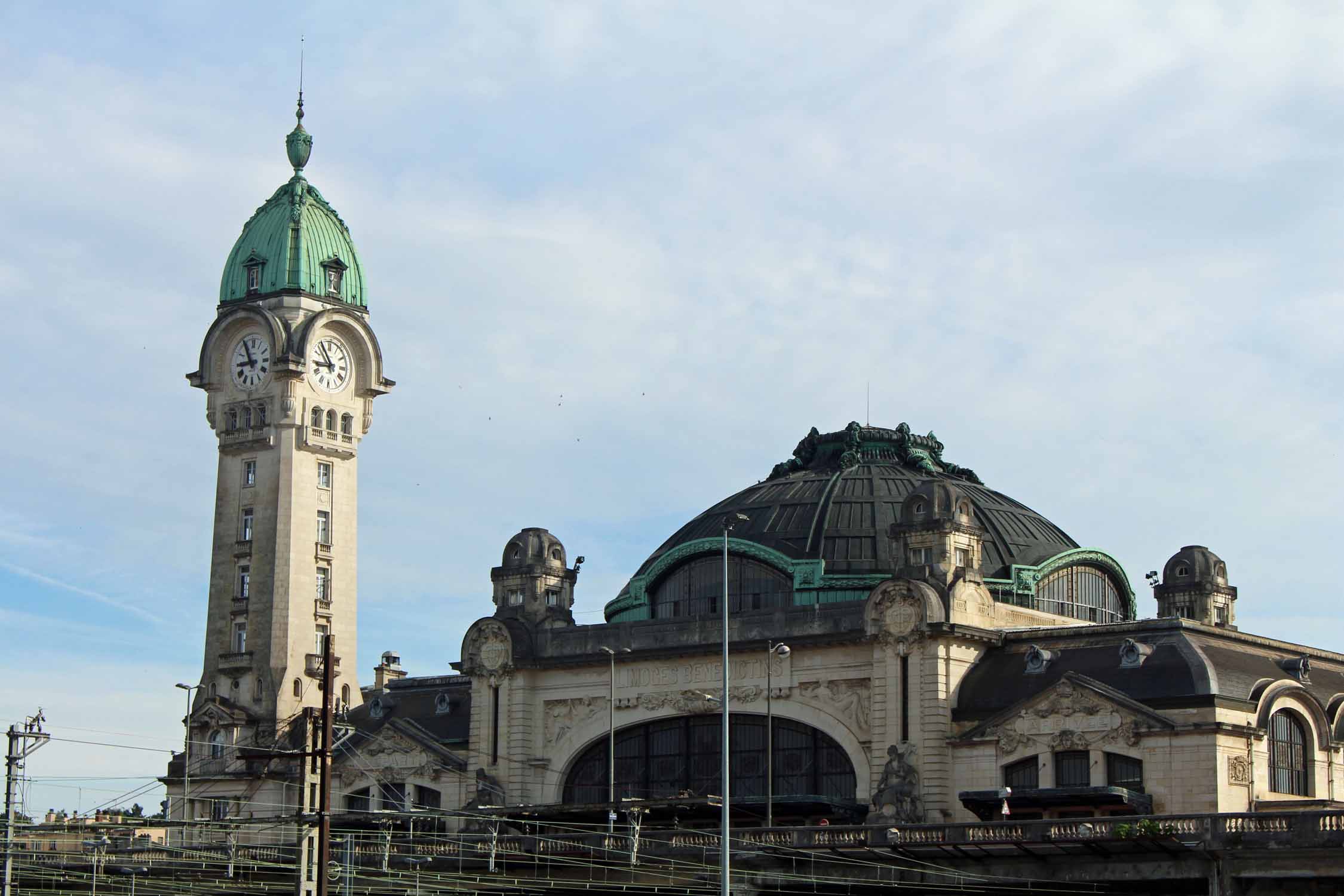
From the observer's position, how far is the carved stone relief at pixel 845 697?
312ft

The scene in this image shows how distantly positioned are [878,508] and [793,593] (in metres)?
6.87

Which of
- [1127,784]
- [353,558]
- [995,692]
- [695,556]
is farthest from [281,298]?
[1127,784]

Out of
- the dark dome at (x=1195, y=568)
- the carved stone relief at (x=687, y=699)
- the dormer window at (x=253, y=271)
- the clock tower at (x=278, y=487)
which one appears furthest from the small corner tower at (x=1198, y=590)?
the dormer window at (x=253, y=271)

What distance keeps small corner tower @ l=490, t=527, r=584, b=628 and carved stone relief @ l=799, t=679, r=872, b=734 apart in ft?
54.0

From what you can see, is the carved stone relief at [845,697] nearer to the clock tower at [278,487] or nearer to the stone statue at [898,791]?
the stone statue at [898,791]

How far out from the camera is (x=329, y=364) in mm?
124562

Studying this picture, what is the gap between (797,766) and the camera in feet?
318

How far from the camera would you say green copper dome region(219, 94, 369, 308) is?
408 ft

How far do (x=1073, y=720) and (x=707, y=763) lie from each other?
755 inches

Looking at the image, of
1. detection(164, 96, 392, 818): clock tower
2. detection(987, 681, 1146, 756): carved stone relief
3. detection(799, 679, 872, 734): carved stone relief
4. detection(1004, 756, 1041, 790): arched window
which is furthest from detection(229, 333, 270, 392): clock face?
detection(1004, 756, 1041, 790): arched window

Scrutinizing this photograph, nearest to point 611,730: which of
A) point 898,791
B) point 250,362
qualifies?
point 898,791

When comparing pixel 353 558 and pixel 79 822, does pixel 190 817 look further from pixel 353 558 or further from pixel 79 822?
pixel 79 822

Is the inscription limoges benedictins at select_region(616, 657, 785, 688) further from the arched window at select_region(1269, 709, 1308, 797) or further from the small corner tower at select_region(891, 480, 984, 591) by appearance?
the arched window at select_region(1269, 709, 1308, 797)

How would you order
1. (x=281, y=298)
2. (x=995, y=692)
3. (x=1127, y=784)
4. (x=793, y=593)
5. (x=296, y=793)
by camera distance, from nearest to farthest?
1. (x=1127, y=784)
2. (x=995, y=692)
3. (x=793, y=593)
4. (x=296, y=793)
5. (x=281, y=298)
